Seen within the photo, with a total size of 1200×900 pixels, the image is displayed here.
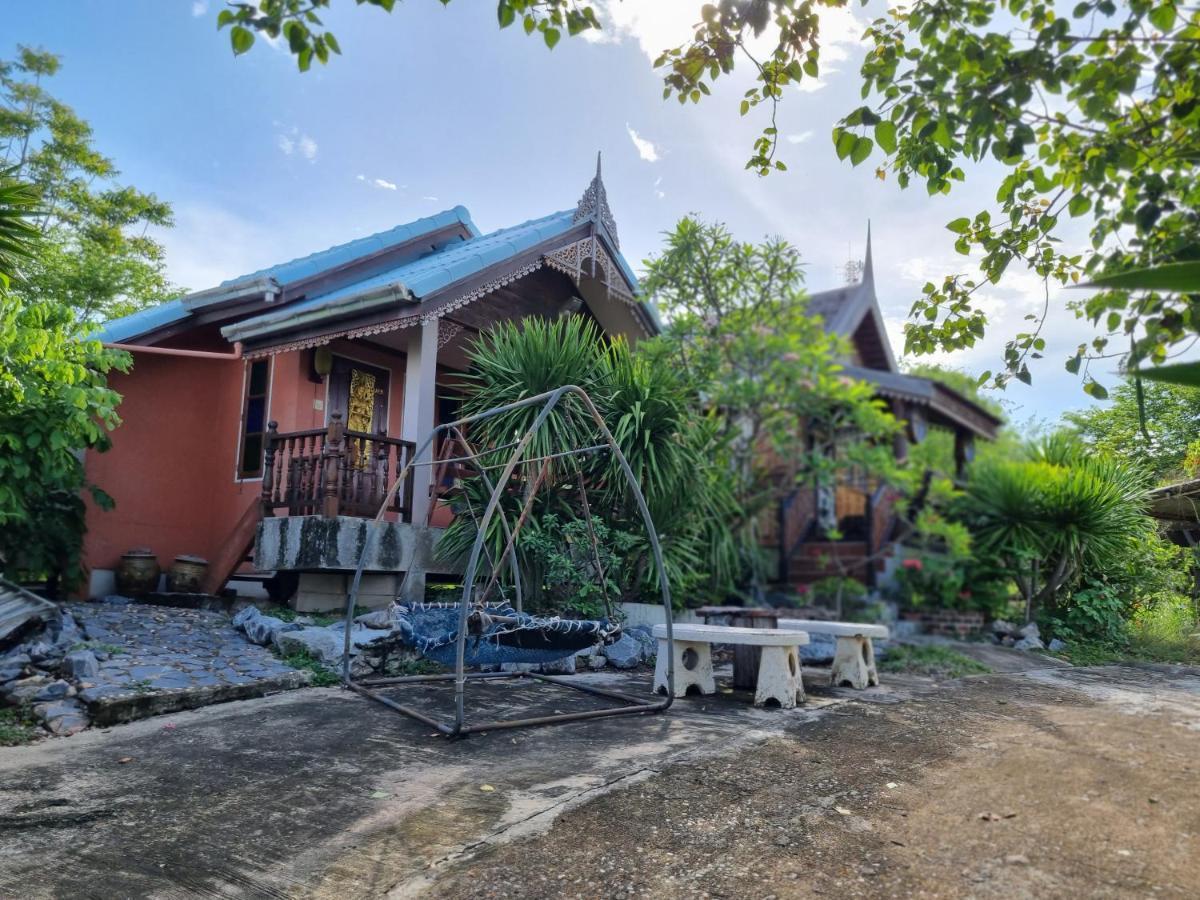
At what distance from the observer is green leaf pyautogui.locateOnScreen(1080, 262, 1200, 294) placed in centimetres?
96

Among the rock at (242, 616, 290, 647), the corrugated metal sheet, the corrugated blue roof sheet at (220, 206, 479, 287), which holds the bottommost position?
the rock at (242, 616, 290, 647)

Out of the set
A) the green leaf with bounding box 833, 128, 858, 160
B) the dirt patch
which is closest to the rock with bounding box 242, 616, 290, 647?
the dirt patch

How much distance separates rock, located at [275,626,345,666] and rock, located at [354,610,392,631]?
0.33 metres

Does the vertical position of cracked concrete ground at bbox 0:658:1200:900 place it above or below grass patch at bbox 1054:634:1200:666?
below

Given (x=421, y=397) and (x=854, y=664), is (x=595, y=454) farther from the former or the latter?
(x=854, y=664)

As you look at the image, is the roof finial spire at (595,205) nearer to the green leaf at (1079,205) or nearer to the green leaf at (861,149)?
the green leaf at (861,149)

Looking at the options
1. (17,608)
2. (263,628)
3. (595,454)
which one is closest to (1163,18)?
(595,454)

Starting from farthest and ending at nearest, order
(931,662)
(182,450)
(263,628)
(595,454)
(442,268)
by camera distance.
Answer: (182,450) → (442,268) → (595,454) → (931,662) → (263,628)

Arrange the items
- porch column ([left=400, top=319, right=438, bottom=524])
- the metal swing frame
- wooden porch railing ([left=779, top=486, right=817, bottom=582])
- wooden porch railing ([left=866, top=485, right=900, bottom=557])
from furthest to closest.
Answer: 1. wooden porch railing ([left=779, top=486, right=817, bottom=582])
2. wooden porch railing ([left=866, top=485, right=900, bottom=557])
3. porch column ([left=400, top=319, right=438, bottom=524])
4. the metal swing frame

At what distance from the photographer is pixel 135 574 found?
786 cm

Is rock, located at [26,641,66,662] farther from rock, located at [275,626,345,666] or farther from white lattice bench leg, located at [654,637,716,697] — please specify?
white lattice bench leg, located at [654,637,716,697]

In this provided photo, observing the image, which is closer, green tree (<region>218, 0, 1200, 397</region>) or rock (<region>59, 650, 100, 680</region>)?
green tree (<region>218, 0, 1200, 397</region>)

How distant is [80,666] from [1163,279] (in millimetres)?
5825

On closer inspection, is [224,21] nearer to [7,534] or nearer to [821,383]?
[7,534]
